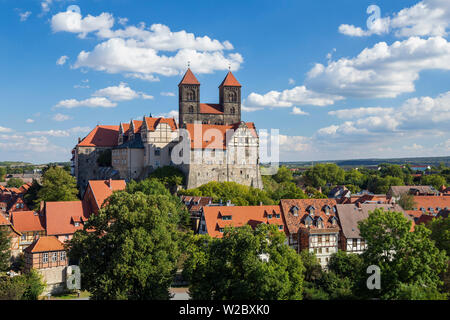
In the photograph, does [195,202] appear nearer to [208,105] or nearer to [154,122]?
[154,122]

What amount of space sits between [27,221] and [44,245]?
8.11m

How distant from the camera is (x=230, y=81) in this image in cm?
9350

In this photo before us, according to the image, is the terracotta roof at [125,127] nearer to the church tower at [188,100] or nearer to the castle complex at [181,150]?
the castle complex at [181,150]

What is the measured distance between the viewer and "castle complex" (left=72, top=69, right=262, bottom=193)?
75.5m

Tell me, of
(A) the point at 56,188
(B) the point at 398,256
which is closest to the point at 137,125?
(A) the point at 56,188

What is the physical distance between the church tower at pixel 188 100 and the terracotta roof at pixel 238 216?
143ft

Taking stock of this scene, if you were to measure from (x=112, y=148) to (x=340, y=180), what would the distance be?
257 feet

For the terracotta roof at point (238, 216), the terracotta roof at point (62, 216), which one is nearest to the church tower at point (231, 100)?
the terracotta roof at point (238, 216)
